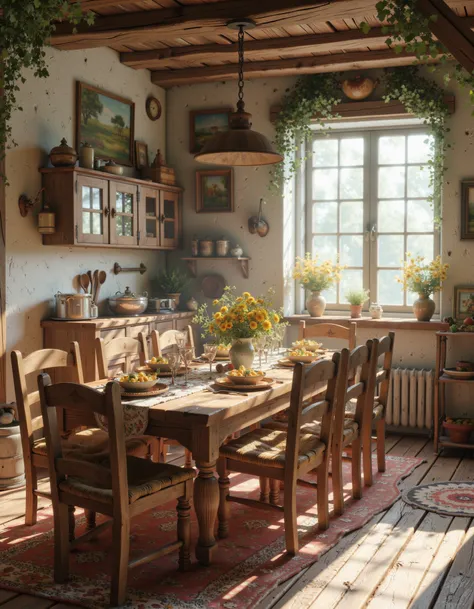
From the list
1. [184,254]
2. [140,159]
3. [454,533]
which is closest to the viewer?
[454,533]

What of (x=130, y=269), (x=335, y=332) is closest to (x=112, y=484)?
(x=335, y=332)

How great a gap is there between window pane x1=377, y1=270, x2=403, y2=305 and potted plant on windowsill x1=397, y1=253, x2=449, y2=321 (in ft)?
1.09

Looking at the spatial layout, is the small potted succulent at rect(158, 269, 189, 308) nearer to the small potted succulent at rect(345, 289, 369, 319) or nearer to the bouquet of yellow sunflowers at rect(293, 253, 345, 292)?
the bouquet of yellow sunflowers at rect(293, 253, 345, 292)

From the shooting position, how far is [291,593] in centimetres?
289

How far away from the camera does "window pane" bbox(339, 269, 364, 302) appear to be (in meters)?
6.16

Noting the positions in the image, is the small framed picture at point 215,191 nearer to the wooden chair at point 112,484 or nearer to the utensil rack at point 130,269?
the utensil rack at point 130,269

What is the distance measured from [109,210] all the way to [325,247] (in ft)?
6.64

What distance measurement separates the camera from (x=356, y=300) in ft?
19.2

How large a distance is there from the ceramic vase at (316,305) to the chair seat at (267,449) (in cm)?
238

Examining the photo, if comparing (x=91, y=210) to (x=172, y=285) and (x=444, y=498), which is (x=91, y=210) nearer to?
(x=172, y=285)

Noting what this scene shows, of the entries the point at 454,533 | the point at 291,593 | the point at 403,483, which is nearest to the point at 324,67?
the point at 403,483

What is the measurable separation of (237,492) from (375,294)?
2.52m

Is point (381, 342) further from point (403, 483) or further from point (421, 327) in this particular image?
point (421, 327)

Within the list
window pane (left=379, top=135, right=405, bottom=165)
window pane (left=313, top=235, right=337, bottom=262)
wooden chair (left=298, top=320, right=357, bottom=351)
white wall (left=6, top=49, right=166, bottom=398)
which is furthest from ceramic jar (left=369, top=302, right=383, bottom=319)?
white wall (left=6, top=49, right=166, bottom=398)
